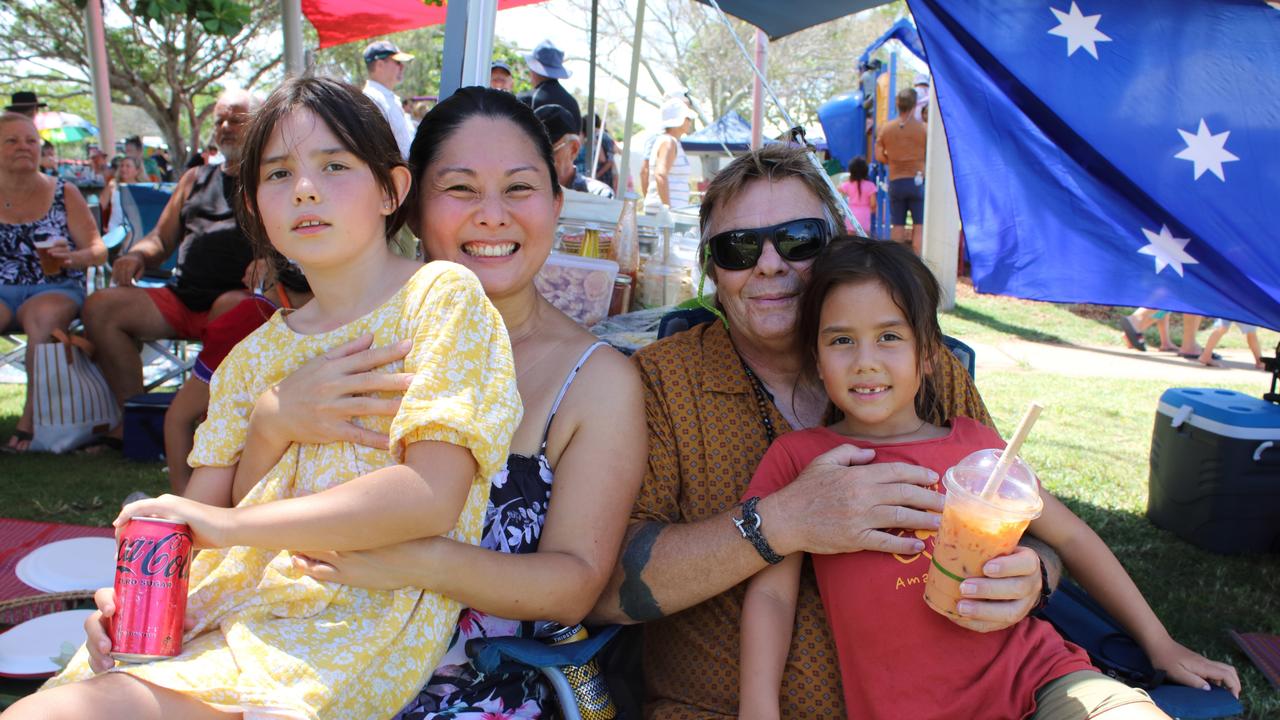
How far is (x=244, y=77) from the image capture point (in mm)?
31078

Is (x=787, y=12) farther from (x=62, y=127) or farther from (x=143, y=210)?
(x=62, y=127)

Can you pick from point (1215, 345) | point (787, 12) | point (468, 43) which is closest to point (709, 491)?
point (468, 43)

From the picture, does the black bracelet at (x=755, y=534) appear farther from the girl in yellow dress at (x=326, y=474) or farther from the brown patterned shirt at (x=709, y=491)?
the girl in yellow dress at (x=326, y=474)

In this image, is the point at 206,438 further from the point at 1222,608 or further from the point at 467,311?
the point at 1222,608

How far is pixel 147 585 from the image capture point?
1.58 metres

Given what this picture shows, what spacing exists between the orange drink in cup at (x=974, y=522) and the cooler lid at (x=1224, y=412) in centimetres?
338

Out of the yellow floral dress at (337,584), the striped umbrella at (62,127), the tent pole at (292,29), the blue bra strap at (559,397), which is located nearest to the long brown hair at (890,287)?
the blue bra strap at (559,397)

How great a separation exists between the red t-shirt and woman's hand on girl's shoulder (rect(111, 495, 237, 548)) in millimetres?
1272

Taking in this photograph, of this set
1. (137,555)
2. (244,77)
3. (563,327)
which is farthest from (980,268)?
(244,77)

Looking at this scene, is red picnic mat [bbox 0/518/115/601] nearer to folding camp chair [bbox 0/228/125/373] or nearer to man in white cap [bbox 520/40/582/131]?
folding camp chair [bbox 0/228/125/373]

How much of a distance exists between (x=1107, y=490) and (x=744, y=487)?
4.07m

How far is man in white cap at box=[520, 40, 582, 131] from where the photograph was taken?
7.26 meters

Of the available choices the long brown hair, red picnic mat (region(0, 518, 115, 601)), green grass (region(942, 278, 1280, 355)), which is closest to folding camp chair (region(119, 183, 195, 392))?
red picnic mat (region(0, 518, 115, 601))

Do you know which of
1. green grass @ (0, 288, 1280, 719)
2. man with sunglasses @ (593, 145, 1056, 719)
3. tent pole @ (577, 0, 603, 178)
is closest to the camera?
man with sunglasses @ (593, 145, 1056, 719)
